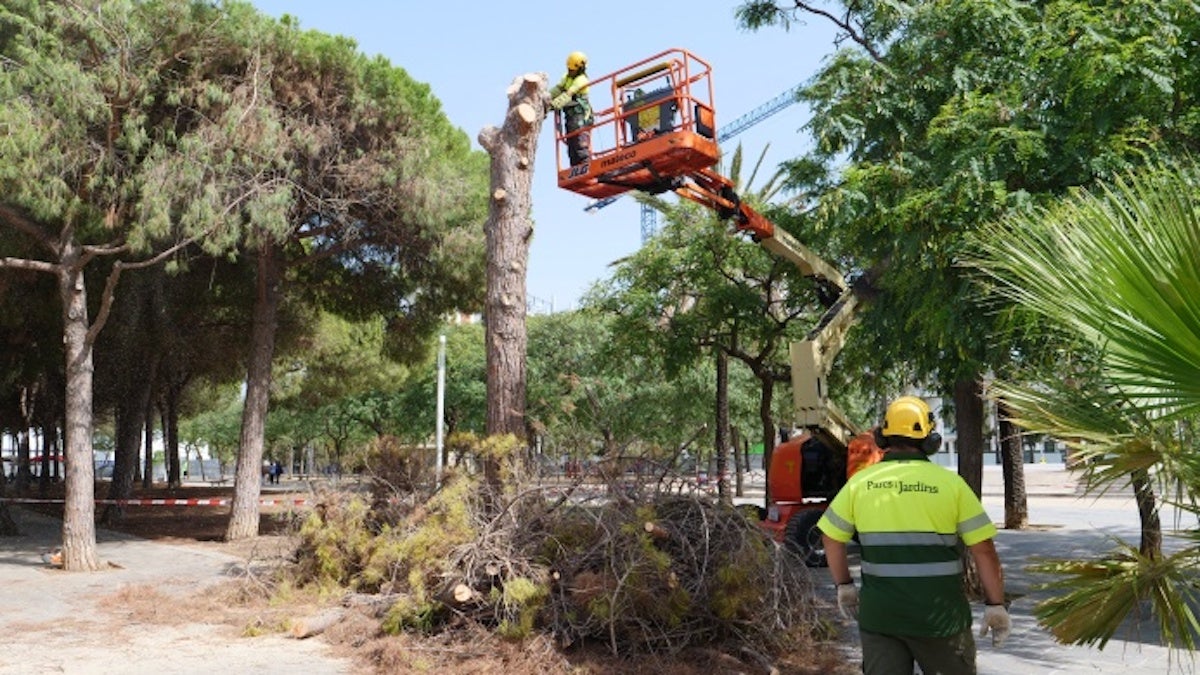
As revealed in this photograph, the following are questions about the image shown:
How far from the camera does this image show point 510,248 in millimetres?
10625

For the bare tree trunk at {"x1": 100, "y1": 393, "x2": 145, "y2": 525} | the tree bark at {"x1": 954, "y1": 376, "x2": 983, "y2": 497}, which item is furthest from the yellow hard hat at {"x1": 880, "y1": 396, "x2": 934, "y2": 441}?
the bare tree trunk at {"x1": 100, "y1": 393, "x2": 145, "y2": 525}

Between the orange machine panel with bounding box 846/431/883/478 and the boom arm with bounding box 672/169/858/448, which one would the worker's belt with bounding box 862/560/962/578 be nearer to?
the orange machine panel with bounding box 846/431/883/478

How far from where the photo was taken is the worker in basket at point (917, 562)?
14.3 feet

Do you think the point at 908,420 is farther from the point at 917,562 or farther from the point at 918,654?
the point at 918,654

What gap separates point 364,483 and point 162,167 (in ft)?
19.1

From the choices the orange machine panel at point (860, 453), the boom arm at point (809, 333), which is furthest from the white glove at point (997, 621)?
the boom arm at point (809, 333)

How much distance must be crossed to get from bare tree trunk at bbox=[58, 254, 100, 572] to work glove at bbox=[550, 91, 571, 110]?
752cm

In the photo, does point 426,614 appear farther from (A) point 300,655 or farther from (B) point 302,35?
(B) point 302,35

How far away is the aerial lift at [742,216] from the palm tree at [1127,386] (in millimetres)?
5353

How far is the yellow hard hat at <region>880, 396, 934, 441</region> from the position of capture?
15.1ft

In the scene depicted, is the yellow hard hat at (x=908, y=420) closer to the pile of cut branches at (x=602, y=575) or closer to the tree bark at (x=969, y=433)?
the pile of cut branches at (x=602, y=575)

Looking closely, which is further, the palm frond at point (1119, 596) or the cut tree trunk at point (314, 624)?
the cut tree trunk at point (314, 624)

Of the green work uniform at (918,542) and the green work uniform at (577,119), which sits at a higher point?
the green work uniform at (577,119)

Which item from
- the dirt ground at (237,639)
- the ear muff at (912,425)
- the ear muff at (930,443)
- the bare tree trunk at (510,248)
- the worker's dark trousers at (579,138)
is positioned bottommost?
the dirt ground at (237,639)
